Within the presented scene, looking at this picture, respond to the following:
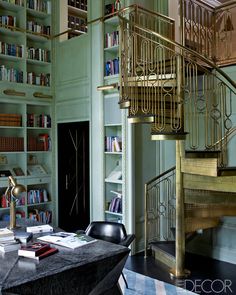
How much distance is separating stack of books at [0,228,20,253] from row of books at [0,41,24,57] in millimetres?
4241

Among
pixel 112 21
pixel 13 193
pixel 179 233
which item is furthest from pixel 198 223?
pixel 112 21

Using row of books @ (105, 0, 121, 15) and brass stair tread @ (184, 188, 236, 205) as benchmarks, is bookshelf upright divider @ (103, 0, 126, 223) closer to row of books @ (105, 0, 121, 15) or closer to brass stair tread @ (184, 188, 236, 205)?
row of books @ (105, 0, 121, 15)

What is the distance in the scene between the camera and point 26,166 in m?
6.34

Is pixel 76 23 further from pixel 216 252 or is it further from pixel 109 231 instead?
pixel 216 252

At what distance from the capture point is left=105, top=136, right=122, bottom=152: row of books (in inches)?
217

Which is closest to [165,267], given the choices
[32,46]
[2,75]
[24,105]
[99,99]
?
[99,99]

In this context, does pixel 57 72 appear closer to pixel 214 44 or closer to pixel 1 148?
pixel 1 148

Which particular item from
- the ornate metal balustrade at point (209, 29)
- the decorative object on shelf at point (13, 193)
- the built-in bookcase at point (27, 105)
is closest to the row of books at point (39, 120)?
the built-in bookcase at point (27, 105)

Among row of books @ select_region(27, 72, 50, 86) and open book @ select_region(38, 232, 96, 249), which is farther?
row of books @ select_region(27, 72, 50, 86)

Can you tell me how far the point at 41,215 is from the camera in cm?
648

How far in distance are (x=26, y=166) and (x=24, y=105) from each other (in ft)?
3.78

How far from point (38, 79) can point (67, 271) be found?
502cm

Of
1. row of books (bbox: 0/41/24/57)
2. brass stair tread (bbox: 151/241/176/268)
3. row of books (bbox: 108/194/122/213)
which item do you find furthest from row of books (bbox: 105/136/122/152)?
row of books (bbox: 0/41/24/57)

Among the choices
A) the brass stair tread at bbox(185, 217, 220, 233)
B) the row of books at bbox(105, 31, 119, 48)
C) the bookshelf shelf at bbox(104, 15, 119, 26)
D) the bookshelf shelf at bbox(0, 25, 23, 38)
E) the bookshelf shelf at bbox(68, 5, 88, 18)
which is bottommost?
the brass stair tread at bbox(185, 217, 220, 233)
